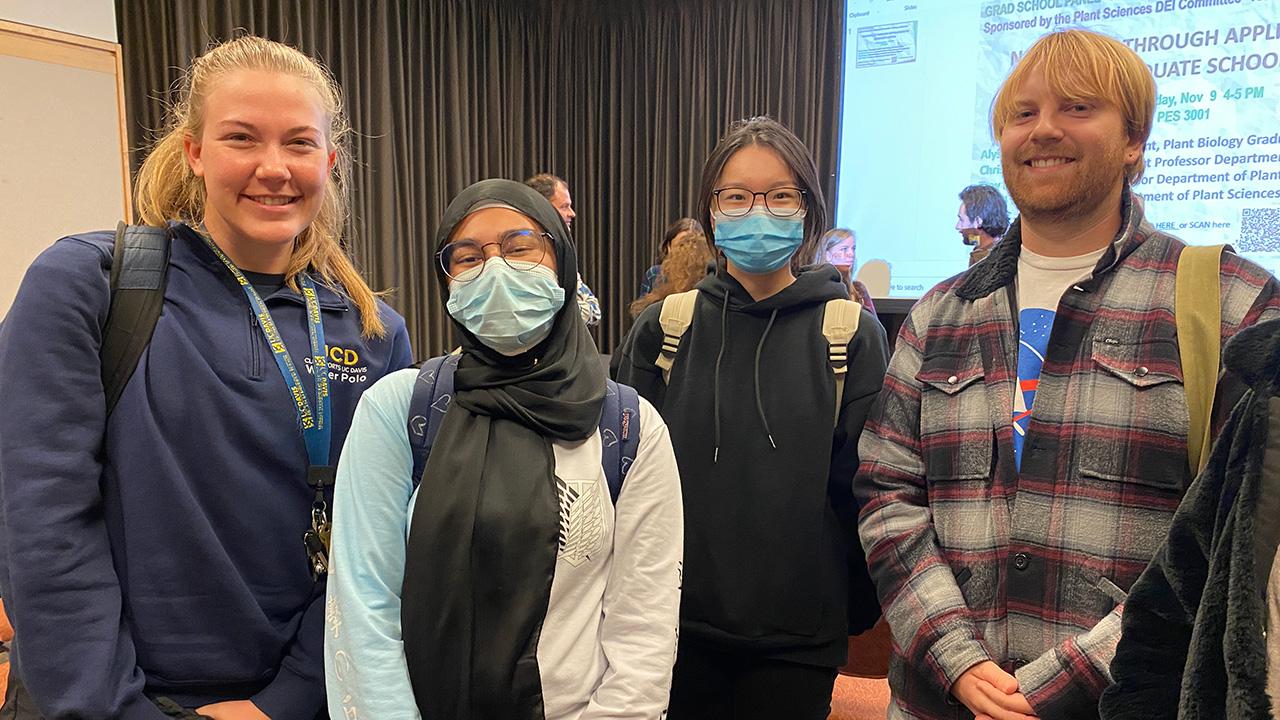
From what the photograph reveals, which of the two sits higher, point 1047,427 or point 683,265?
point 683,265

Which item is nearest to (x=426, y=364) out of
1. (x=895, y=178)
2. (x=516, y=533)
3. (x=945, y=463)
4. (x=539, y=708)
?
(x=516, y=533)

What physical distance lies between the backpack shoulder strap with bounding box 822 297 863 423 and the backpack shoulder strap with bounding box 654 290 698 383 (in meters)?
0.28

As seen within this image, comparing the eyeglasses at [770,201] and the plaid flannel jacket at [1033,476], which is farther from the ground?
the eyeglasses at [770,201]

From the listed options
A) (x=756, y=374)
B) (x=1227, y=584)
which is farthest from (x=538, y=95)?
(x=1227, y=584)

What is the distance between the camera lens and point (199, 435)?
1.26 meters

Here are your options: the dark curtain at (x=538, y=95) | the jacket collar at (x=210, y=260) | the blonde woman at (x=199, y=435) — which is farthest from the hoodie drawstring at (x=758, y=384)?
the dark curtain at (x=538, y=95)

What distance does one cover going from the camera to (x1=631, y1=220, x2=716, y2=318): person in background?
351cm

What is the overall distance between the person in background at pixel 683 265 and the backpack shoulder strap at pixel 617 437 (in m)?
2.10

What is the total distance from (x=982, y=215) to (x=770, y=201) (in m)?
2.79

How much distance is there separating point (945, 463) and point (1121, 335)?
33cm

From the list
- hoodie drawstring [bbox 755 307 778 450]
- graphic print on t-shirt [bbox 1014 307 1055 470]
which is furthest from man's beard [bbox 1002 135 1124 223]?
hoodie drawstring [bbox 755 307 778 450]

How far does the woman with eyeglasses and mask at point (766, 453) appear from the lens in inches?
59.3

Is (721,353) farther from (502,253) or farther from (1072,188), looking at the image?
(1072,188)

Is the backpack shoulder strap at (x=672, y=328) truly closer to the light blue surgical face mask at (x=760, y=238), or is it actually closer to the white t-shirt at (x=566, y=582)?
the light blue surgical face mask at (x=760, y=238)
